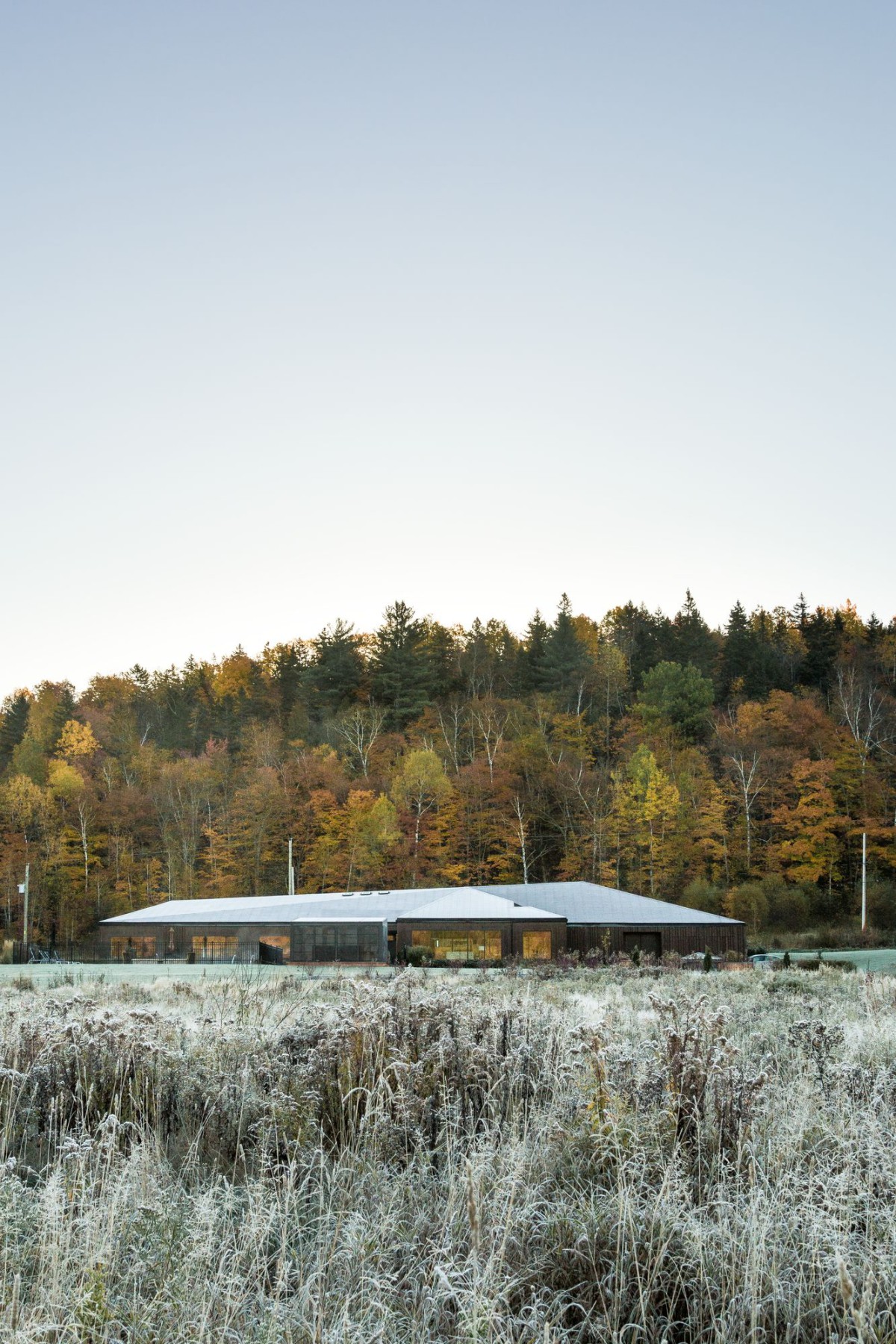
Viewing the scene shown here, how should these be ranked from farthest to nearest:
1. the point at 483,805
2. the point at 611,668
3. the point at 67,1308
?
the point at 611,668
the point at 483,805
the point at 67,1308

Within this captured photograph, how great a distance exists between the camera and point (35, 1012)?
33.5 feet

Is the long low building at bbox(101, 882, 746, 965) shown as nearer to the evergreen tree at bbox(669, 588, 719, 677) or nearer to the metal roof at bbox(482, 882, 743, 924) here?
the metal roof at bbox(482, 882, 743, 924)

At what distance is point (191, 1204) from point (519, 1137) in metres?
1.95

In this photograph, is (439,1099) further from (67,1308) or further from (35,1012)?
(35,1012)

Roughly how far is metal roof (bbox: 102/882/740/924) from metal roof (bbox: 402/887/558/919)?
0.03m

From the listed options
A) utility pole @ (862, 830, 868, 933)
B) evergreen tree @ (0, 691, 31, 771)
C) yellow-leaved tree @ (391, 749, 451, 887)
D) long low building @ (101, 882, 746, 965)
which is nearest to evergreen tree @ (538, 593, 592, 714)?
yellow-leaved tree @ (391, 749, 451, 887)

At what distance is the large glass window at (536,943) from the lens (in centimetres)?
3894

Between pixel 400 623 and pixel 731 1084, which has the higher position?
pixel 400 623

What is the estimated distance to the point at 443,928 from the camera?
39.7 m

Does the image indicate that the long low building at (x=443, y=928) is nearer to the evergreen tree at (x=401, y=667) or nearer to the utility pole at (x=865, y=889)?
the utility pole at (x=865, y=889)

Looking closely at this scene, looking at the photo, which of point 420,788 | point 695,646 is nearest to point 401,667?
point 420,788

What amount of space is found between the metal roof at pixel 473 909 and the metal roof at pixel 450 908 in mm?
27

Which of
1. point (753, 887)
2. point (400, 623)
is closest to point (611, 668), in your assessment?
point (400, 623)

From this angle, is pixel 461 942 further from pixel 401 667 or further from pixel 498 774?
pixel 401 667
